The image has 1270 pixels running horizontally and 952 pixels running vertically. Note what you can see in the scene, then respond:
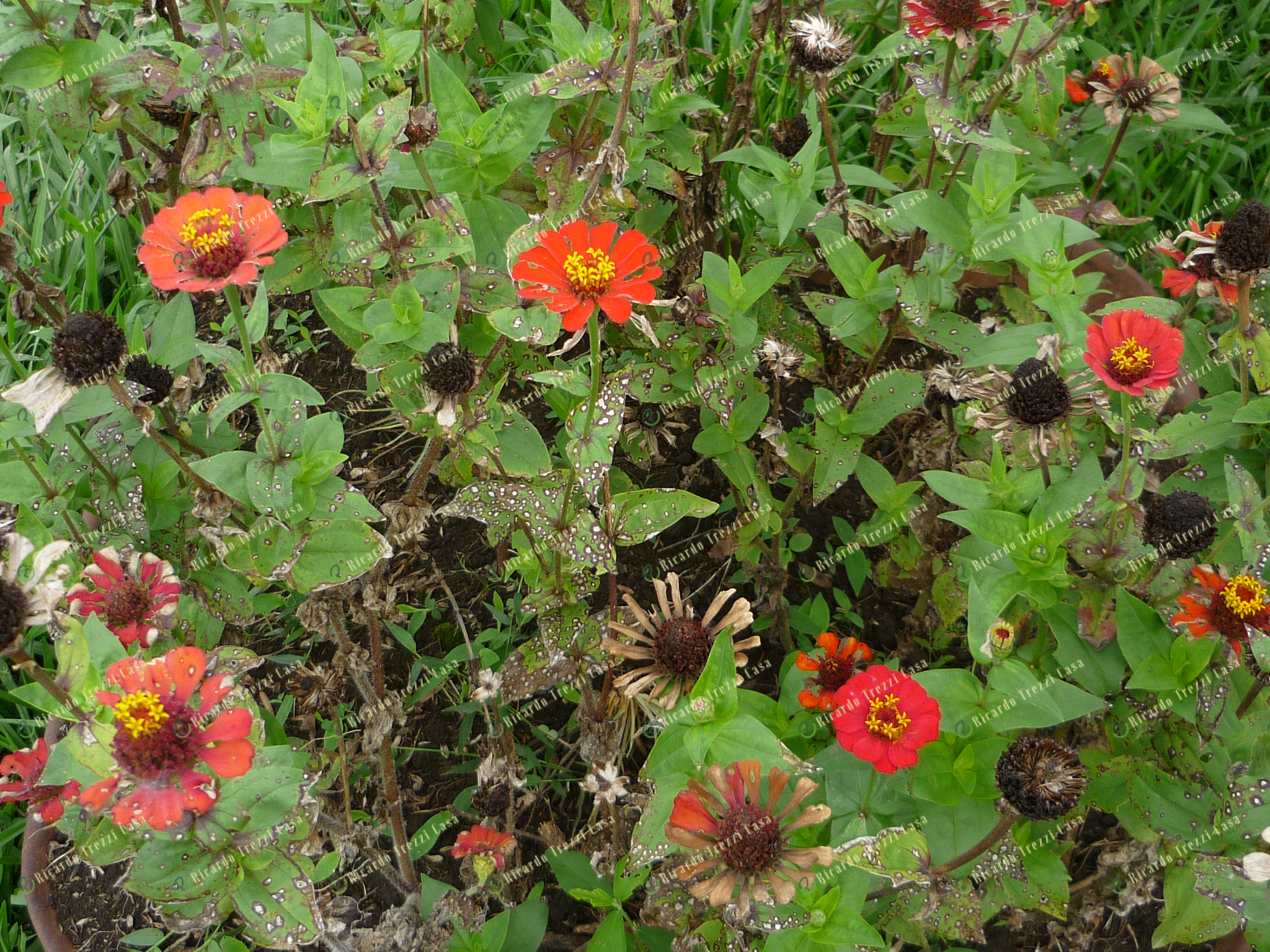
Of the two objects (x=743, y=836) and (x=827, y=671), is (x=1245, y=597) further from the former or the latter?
(x=743, y=836)

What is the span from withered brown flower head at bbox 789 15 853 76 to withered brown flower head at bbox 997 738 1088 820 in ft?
4.22

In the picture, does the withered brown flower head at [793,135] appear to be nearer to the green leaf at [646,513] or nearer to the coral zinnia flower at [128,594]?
the green leaf at [646,513]

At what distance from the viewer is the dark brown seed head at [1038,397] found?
159cm

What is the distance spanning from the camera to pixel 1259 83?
334 cm

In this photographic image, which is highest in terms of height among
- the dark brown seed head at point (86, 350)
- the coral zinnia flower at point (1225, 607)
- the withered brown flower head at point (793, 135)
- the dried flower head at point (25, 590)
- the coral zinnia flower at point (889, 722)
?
the dark brown seed head at point (86, 350)

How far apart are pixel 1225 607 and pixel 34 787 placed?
6.21ft

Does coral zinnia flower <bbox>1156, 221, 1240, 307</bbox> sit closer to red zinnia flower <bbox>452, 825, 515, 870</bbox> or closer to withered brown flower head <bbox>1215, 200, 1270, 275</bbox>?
withered brown flower head <bbox>1215, 200, 1270, 275</bbox>

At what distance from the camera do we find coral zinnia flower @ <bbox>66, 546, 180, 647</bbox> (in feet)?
5.09

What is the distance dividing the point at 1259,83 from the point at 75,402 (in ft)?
12.1

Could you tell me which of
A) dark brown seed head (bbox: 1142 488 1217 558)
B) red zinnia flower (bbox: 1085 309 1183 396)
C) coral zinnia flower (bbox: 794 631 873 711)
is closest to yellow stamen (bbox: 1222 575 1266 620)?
dark brown seed head (bbox: 1142 488 1217 558)

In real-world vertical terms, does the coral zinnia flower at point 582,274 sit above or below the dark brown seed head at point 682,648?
above

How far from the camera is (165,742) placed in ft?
3.78

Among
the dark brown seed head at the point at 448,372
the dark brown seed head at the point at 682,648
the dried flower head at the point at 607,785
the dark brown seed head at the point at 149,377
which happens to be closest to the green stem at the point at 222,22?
the dark brown seed head at the point at 149,377

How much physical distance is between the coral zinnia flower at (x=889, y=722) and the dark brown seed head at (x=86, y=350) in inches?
48.0
